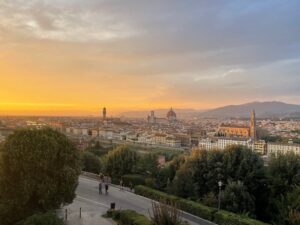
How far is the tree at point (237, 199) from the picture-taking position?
18859mm

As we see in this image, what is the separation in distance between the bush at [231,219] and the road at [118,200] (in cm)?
41

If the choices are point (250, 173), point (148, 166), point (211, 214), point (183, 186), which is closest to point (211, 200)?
point (183, 186)

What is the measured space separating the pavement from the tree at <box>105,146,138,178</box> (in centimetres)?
302

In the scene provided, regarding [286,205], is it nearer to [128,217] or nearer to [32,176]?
[128,217]

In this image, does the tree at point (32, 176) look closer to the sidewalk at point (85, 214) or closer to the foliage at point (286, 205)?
the sidewalk at point (85, 214)

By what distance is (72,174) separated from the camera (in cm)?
1571

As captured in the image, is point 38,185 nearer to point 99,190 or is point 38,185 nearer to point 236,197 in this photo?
point 99,190

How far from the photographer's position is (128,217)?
14.9 meters

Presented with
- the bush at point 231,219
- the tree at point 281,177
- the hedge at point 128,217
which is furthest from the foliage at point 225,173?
the hedge at point 128,217

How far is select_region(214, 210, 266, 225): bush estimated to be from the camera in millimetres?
14719

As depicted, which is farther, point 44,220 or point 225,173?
point 225,173

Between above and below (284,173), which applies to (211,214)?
below

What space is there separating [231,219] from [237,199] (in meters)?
3.87

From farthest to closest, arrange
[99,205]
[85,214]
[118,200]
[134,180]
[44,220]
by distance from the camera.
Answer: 1. [134,180]
2. [118,200]
3. [99,205]
4. [85,214]
5. [44,220]
